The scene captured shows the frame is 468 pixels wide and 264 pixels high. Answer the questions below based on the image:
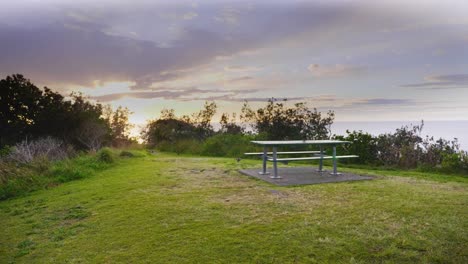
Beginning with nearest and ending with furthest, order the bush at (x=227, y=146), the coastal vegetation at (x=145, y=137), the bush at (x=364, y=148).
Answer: the coastal vegetation at (x=145, y=137), the bush at (x=364, y=148), the bush at (x=227, y=146)

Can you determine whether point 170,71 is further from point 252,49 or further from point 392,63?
point 392,63

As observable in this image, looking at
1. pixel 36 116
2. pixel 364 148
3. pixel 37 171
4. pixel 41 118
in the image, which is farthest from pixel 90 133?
pixel 364 148

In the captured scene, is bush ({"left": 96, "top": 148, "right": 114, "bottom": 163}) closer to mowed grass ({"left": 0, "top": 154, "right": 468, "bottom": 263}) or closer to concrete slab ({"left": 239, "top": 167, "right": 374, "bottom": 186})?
mowed grass ({"left": 0, "top": 154, "right": 468, "bottom": 263})

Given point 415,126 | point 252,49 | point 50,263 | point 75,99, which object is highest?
point 252,49

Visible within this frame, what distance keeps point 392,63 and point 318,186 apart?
7.34 metres

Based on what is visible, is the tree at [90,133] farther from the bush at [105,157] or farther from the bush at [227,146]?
the bush at [227,146]

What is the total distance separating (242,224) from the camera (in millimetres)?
3562

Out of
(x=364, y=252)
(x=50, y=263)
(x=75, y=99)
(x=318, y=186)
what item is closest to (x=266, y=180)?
(x=318, y=186)

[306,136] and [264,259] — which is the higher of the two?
[306,136]

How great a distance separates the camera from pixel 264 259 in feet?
8.71

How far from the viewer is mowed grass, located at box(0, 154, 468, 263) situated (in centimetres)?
280

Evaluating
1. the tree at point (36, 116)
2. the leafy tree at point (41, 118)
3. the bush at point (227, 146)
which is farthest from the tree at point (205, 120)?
the tree at point (36, 116)

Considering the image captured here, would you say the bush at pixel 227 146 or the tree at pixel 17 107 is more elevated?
the tree at pixel 17 107

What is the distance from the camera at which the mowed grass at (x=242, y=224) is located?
2.80 m
